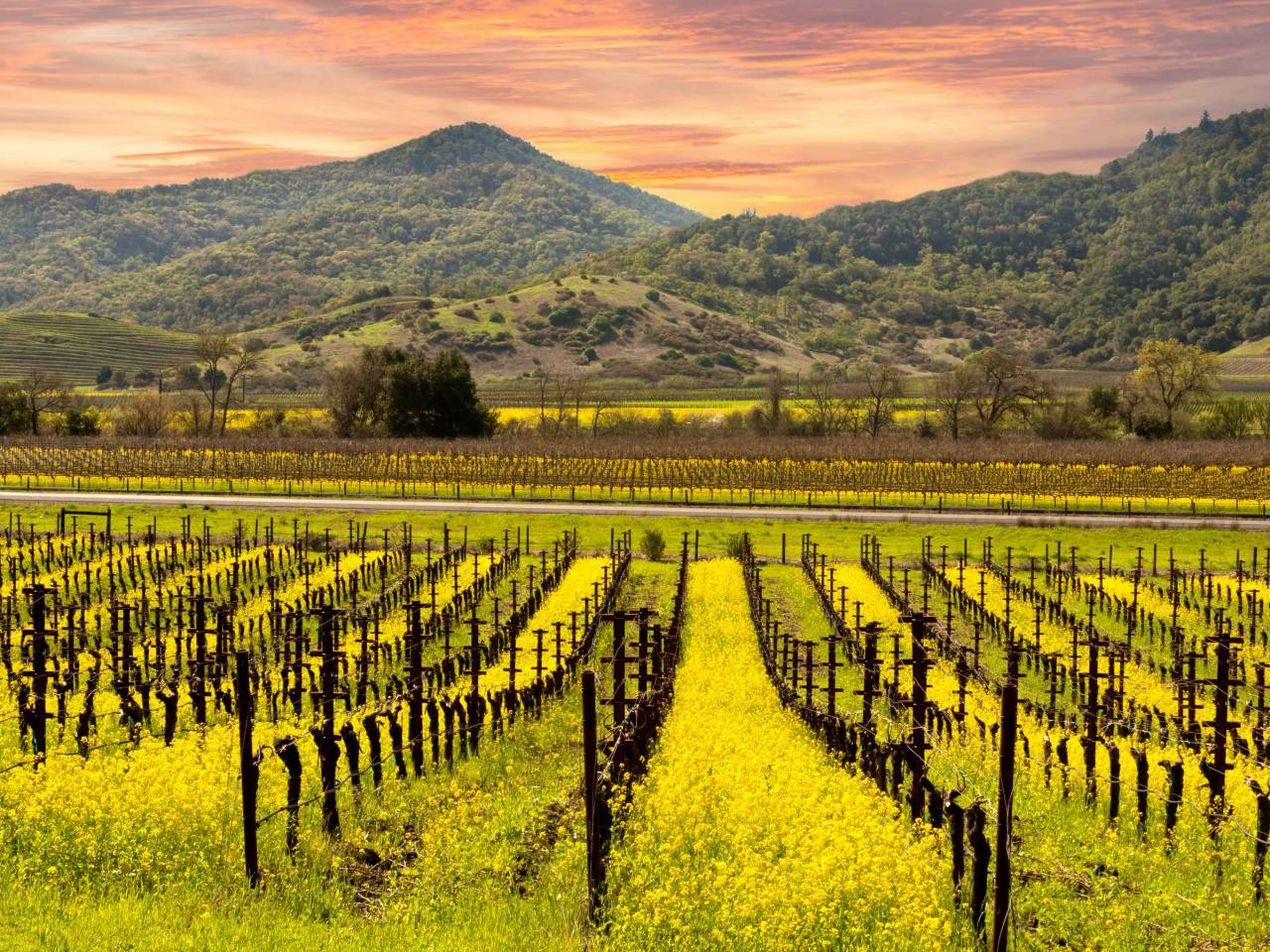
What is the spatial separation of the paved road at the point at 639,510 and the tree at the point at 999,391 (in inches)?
1930

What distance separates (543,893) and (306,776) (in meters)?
5.53

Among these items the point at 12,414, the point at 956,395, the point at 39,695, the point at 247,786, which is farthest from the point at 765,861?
the point at 12,414

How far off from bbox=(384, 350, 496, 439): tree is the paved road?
31283 millimetres

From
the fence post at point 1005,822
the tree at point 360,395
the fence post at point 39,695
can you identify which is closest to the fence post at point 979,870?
the fence post at point 1005,822

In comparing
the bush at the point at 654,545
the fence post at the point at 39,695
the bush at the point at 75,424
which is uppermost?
the bush at the point at 75,424

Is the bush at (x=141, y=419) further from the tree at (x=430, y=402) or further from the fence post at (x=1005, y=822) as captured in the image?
the fence post at (x=1005, y=822)

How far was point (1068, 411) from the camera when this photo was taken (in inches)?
4471

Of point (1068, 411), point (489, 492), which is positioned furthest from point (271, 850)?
point (1068, 411)

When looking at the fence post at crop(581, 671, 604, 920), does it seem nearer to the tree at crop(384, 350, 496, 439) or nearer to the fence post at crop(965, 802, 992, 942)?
the fence post at crop(965, 802, 992, 942)

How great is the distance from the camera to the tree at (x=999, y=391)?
382ft

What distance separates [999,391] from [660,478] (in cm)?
5051

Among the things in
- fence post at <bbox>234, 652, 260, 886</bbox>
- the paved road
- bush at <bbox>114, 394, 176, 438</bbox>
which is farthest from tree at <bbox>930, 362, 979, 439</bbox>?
fence post at <bbox>234, 652, 260, 886</bbox>

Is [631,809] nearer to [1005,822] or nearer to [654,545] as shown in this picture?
[1005,822]

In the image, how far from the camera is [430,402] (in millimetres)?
106188
